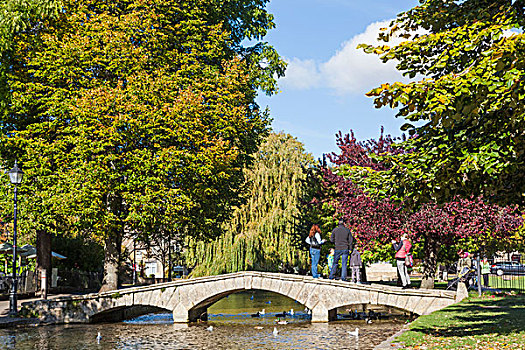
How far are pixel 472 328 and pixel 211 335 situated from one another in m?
8.26

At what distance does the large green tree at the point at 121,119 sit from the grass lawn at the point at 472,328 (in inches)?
405

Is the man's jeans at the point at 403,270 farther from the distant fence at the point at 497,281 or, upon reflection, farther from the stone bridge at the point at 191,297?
the distant fence at the point at 497,281

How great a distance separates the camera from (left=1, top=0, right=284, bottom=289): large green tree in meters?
22.6

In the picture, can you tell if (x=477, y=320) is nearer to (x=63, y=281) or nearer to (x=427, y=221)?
(x=427, y=221)

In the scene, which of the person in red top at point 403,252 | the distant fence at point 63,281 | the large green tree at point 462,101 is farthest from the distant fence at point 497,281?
the distant fence at point 63,281

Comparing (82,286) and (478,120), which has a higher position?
(478,120)

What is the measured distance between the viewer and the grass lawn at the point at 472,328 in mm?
11086

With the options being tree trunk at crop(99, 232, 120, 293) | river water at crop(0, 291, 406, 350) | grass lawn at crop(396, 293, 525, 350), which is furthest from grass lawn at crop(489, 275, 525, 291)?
tree trunk at crop(99, 232, 120, 293)

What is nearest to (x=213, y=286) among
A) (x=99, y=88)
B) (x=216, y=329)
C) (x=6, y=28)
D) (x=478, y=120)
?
(x=216, y=329)

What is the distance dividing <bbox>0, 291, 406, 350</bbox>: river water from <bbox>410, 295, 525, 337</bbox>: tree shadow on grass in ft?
5.73

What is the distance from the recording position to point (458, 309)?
18.2 m

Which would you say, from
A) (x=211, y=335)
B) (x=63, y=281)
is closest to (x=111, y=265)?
(x=211, y=335)

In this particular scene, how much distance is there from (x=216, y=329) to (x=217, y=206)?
7.13 m

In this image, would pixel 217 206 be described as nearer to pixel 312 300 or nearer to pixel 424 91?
pixel 312 300
